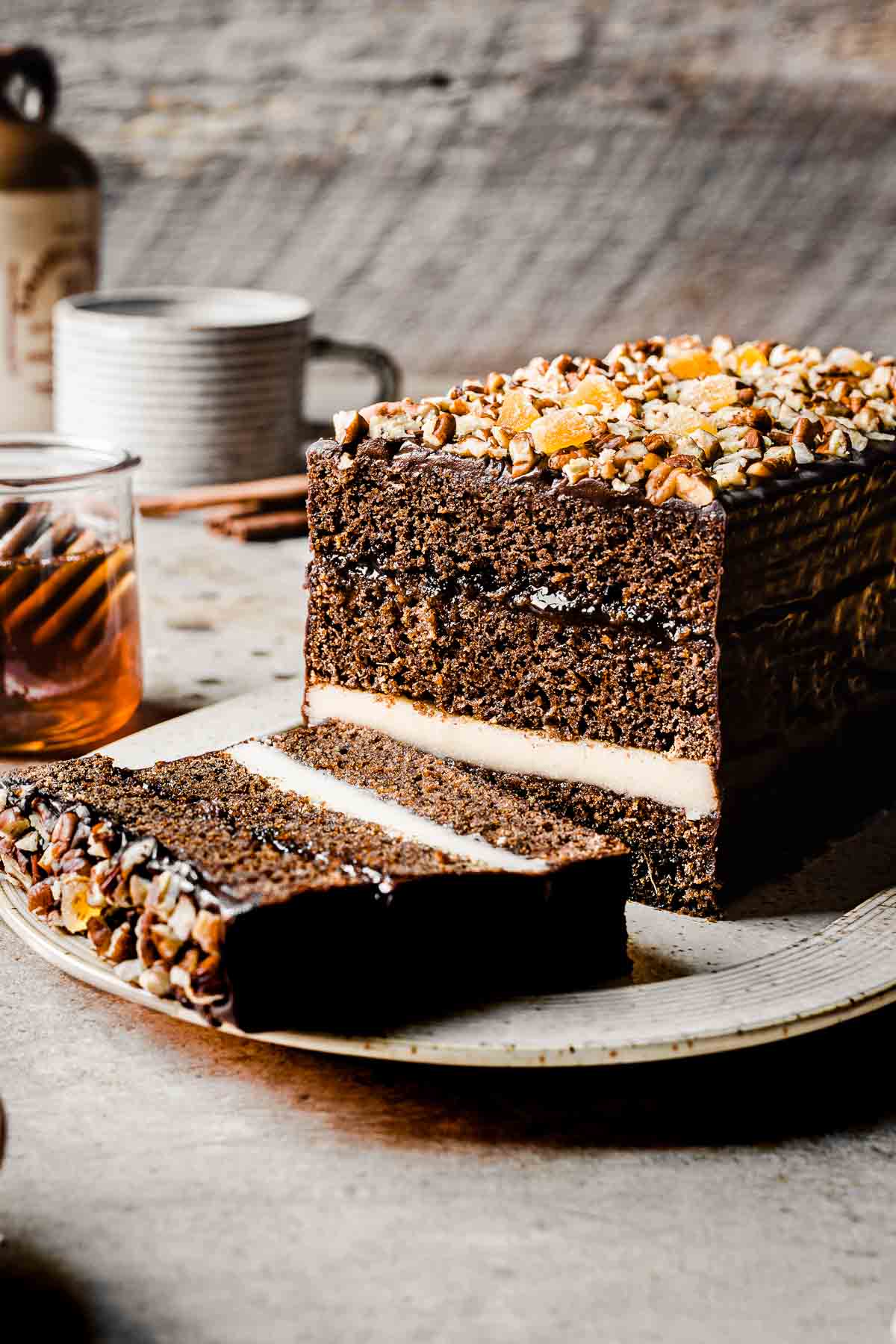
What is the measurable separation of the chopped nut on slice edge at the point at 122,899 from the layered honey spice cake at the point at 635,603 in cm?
37

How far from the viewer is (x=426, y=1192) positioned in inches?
43.1

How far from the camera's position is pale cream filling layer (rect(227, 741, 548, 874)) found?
4.37 ft

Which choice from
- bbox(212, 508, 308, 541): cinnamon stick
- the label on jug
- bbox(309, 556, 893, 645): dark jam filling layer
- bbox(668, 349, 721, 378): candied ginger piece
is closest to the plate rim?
bbox(309, 556, 893, 645): dark jam filling layer

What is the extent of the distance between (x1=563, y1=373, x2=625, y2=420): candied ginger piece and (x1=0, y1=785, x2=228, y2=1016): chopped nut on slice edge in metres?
0.71

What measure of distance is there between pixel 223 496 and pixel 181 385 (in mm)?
213

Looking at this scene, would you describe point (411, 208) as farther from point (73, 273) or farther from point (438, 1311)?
point (438, 1311)

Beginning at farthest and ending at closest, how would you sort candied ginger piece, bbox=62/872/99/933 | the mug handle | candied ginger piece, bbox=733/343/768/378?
1. the mug handle
2. candied ginger piece, bbox=733/343/768/378
3. candied ginger piece, bbox=62/872/99/933

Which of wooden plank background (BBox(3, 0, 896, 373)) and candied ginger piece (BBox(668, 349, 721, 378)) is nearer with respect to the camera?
candied ginger piece (BBox(668, 349, 721, 378))

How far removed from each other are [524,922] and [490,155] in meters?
2.81

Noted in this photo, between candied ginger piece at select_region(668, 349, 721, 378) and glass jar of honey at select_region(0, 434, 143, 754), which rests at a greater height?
candied ginger piece at select_region(668, 349, 721, 378)

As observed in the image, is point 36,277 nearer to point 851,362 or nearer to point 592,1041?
point 851,362

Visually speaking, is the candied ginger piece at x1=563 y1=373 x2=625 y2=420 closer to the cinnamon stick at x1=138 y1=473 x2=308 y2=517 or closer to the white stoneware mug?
the cinnamon stick at x1=138 y1=473 x2=308 y2=517

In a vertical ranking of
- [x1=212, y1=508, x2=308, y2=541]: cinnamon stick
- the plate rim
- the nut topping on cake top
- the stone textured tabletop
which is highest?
the nut topping on cake top

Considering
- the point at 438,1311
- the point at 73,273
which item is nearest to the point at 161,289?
the point at 73,273
